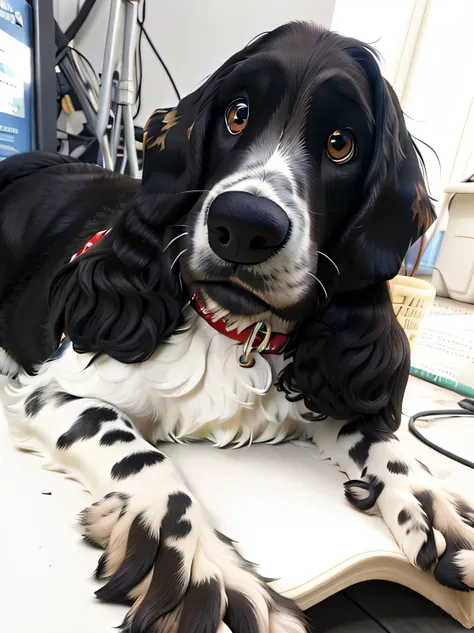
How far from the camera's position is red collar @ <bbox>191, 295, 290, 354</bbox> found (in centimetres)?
88

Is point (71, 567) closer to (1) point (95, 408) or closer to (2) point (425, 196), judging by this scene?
(1) point (95, 408)

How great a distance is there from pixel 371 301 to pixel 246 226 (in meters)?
0.35

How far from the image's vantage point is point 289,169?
2.34 feet

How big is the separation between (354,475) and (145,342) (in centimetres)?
46

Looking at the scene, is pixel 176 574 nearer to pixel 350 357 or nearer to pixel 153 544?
pixel 153 544

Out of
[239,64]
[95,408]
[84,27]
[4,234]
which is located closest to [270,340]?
[95,408]

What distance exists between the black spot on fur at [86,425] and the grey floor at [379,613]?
442mm

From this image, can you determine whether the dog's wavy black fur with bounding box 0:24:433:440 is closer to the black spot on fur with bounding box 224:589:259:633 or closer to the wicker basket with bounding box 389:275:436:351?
the black spot on fur with bounding box 224:589:259:633

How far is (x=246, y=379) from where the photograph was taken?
3.00 ft

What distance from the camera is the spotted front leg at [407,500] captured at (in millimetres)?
A: 741

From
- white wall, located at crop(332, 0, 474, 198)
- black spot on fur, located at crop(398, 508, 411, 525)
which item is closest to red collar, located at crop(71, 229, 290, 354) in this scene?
black spot on fur, located at crop(398, 508, 411, 525)

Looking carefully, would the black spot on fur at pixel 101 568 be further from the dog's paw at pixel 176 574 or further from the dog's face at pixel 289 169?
the dog's face at pixel 289 169

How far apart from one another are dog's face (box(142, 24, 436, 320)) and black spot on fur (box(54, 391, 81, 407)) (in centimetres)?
32

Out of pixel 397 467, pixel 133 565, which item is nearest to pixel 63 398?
pixel 133 565
